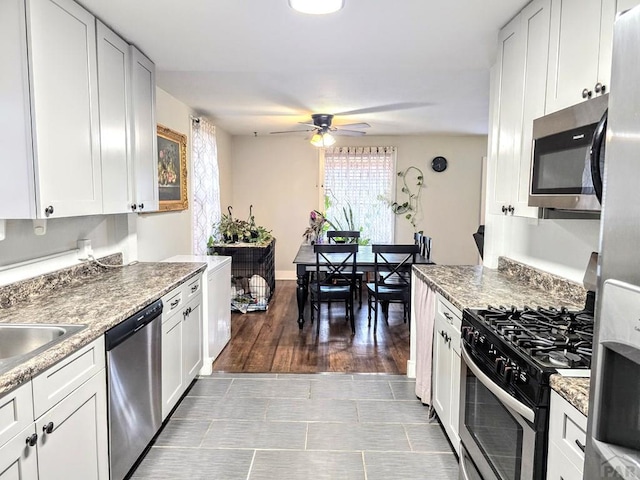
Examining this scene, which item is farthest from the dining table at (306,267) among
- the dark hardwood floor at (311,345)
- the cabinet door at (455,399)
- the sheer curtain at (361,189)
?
the cabinet door at (455,399)

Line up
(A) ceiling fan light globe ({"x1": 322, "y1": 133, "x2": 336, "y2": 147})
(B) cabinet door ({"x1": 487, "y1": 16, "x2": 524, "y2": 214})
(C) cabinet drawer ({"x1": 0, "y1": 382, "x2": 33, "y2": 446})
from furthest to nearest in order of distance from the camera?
(A) ceiling fan light globe ({"x1": 322, "y1": 133, "x2": 336, "y2": 147}) < (B) cabinet door ({"x1": 487, "y1": 16, "x2": 524, "y2": 214}) < (C) cabinet drawer ({"x1": 0, "y1": 382, "x2": 33, "y2": 446})

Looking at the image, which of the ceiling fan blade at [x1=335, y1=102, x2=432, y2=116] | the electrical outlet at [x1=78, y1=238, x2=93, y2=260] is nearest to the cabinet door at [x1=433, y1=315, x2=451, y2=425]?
the electrical outlet at [x1=78, y1=238, x2=93, y2=260]

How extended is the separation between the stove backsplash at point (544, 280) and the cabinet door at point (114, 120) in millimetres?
2414

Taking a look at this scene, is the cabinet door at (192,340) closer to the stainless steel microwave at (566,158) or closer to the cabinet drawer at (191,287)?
the cabinet drawer at (191,287)

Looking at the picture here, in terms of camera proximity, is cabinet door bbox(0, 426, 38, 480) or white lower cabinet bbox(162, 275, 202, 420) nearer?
cabinet door bbox(0, 426, 38, 480)

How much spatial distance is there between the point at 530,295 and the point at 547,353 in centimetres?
96

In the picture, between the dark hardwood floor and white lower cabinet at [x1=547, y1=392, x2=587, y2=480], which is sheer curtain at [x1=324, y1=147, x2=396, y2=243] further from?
white lower cabinet at [x1=547, y1=392, x2=587, y2=480]

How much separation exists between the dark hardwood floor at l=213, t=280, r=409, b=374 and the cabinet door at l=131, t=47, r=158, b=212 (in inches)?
56.9

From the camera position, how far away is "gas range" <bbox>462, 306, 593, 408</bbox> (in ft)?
4.02

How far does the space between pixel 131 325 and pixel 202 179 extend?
3.04 metres

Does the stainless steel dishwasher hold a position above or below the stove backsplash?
below

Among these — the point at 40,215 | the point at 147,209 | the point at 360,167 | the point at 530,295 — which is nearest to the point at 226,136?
the point at 360,167

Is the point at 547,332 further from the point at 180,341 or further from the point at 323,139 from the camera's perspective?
the point at 323,139

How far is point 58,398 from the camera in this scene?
55.2 inches
